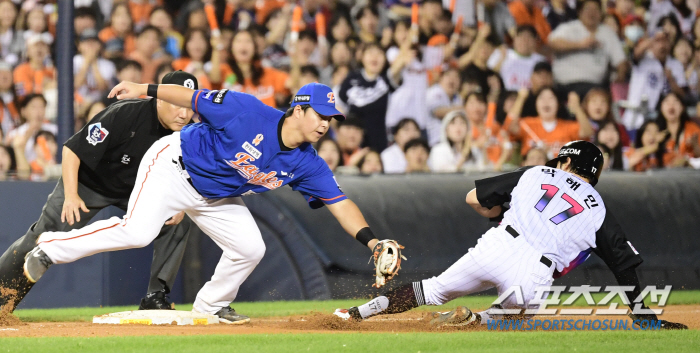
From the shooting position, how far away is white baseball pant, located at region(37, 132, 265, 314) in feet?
16.8

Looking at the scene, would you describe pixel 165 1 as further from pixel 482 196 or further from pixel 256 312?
pixel 482 196

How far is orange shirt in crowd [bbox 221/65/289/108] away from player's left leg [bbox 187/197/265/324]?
4601 millimetres

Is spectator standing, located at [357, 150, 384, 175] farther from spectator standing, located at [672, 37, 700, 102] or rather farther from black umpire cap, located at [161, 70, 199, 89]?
spectator standing, located at [672, 37, 700, 102]

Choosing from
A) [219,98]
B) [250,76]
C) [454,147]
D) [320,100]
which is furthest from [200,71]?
[320,100]

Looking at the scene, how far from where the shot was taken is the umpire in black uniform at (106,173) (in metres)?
5.66

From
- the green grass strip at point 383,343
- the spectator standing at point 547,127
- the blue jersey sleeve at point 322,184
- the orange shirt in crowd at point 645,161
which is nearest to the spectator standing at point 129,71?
the spectator standing at point 547,127

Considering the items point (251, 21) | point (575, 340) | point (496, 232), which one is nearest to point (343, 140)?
point (251, 21)

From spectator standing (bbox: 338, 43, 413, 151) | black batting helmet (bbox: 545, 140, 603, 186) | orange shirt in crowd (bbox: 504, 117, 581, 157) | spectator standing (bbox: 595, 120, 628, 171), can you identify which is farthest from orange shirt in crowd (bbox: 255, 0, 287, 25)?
black batting helmet (bbox: 545, 140, 603, 186)

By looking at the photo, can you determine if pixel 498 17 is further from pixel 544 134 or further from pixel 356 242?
pixel 356 242

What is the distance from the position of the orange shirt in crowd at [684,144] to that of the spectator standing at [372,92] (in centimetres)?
353

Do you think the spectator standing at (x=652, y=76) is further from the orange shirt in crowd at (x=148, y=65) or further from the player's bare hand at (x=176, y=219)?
the player's bare hand at (x=176, y=219)

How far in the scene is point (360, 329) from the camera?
17.2 feet

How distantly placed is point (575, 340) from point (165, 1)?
29.4 feet

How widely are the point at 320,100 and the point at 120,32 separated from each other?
662 centimetres
